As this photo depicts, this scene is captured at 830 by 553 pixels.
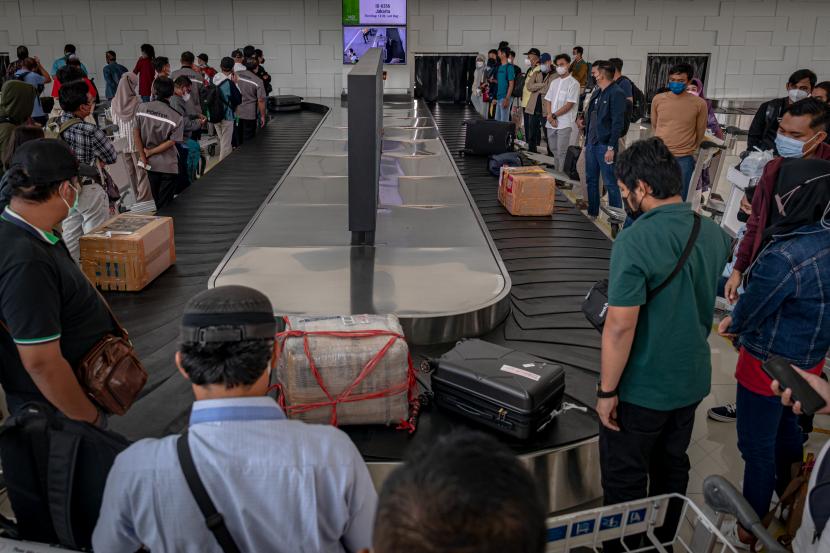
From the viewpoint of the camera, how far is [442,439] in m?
0.81

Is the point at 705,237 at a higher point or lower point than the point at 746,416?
higher

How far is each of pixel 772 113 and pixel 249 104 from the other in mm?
6539

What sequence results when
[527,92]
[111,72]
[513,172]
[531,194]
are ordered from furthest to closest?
1. [111,72]
2. [527,92]
3. [513,172]
4. [531,194]

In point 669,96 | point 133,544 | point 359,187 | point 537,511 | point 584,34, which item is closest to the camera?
point 537,511

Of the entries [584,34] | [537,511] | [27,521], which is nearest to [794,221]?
[537,511]

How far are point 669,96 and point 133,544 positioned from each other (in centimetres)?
628

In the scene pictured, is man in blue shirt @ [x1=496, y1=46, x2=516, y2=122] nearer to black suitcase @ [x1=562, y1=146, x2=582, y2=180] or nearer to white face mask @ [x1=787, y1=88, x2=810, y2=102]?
black suitcase @ [x1=562, y1=146, x2=582, y2=180]

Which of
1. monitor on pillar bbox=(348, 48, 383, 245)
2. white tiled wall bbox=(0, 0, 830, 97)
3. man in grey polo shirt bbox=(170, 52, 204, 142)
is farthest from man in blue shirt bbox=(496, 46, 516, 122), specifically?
monitor on pillar bbox=(348, 48, 383, 245)

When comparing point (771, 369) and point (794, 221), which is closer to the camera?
point (771, 369)

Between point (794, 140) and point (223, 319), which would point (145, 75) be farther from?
point (223, 319)

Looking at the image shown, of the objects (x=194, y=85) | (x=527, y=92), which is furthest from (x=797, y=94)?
(x=194, y=85)

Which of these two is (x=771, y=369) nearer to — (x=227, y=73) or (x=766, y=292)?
(x=766, y=292)

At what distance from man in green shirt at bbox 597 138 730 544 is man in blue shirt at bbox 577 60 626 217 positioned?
178 inches

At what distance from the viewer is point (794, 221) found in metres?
2.50
